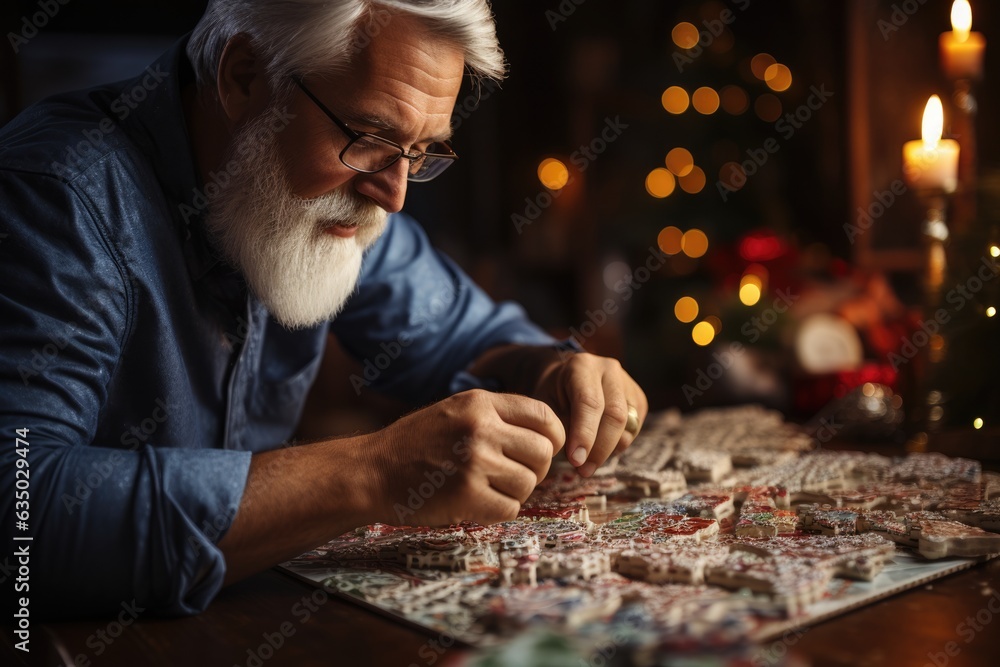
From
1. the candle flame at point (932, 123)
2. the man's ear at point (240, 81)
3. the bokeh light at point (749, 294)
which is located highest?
the candle flame at point (932, 123)

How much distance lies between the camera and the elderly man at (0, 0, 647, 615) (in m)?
1.10

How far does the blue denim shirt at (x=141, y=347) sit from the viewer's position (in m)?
1.08

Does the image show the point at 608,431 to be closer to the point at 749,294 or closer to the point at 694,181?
the point at 749,294

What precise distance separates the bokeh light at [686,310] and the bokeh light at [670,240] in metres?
0.47

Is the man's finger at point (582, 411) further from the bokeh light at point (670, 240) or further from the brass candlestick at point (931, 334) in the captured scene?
the bokeh light at point (670, 240)

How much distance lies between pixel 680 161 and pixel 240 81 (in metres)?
3.31

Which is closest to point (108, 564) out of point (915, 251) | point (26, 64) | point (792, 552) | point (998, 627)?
point (792, 552)

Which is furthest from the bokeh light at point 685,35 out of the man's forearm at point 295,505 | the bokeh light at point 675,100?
the man's forearm at point 295,505

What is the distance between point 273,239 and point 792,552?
0.98 metres

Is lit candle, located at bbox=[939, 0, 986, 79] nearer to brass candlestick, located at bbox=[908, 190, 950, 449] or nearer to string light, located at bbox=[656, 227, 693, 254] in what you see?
brass candlestick, located at bbox=[908, 190, 950, 449]

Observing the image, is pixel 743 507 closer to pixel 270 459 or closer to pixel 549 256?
pixel 270 459

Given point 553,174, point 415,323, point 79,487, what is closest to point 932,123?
point 415,323

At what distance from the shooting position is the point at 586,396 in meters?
1.49

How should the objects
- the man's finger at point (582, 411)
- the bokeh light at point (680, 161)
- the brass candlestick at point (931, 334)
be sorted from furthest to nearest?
the bokeh light at point (680, 161)
the brass candlestick at point (931, 334)
the man's finger at point (582, 411)
